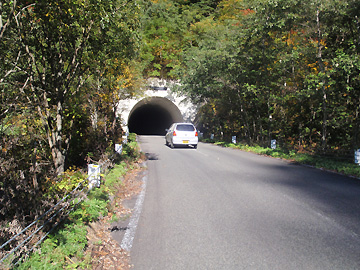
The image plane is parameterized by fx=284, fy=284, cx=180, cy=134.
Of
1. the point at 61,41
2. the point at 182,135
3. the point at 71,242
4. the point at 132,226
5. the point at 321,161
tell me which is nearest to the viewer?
the point at 71,242

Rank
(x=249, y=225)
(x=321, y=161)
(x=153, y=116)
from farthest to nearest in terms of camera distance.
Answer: (x=153, y=116) → (x=321, y=161) → (x=249, y=225)

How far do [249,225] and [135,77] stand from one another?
1322cm

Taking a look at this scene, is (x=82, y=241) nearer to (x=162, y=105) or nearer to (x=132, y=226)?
(x=132, y=226)

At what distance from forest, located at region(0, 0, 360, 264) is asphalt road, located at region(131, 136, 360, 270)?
187cm

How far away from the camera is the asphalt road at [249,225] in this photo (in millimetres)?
3605

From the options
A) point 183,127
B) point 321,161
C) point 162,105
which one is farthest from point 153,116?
point 321,161

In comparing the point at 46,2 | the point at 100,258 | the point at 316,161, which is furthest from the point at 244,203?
the point at 316,161

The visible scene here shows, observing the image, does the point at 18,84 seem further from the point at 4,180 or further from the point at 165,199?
the point at 165,199

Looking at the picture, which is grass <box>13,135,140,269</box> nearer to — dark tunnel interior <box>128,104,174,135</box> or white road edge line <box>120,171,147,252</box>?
white road edge line <box>120,171,147,252</box>

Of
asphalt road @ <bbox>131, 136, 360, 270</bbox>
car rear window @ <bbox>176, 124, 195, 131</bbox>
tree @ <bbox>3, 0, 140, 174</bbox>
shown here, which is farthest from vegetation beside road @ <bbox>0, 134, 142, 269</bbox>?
car rear window @ <bbox>176, 124, 195, 131</bbox>

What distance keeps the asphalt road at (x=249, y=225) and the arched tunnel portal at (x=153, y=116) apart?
71.8ft

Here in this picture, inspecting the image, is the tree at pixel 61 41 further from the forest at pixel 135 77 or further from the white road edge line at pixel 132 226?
the white road edge line at pixel 132 226

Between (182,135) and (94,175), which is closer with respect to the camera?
(94,175)

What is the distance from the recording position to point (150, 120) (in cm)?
4803
